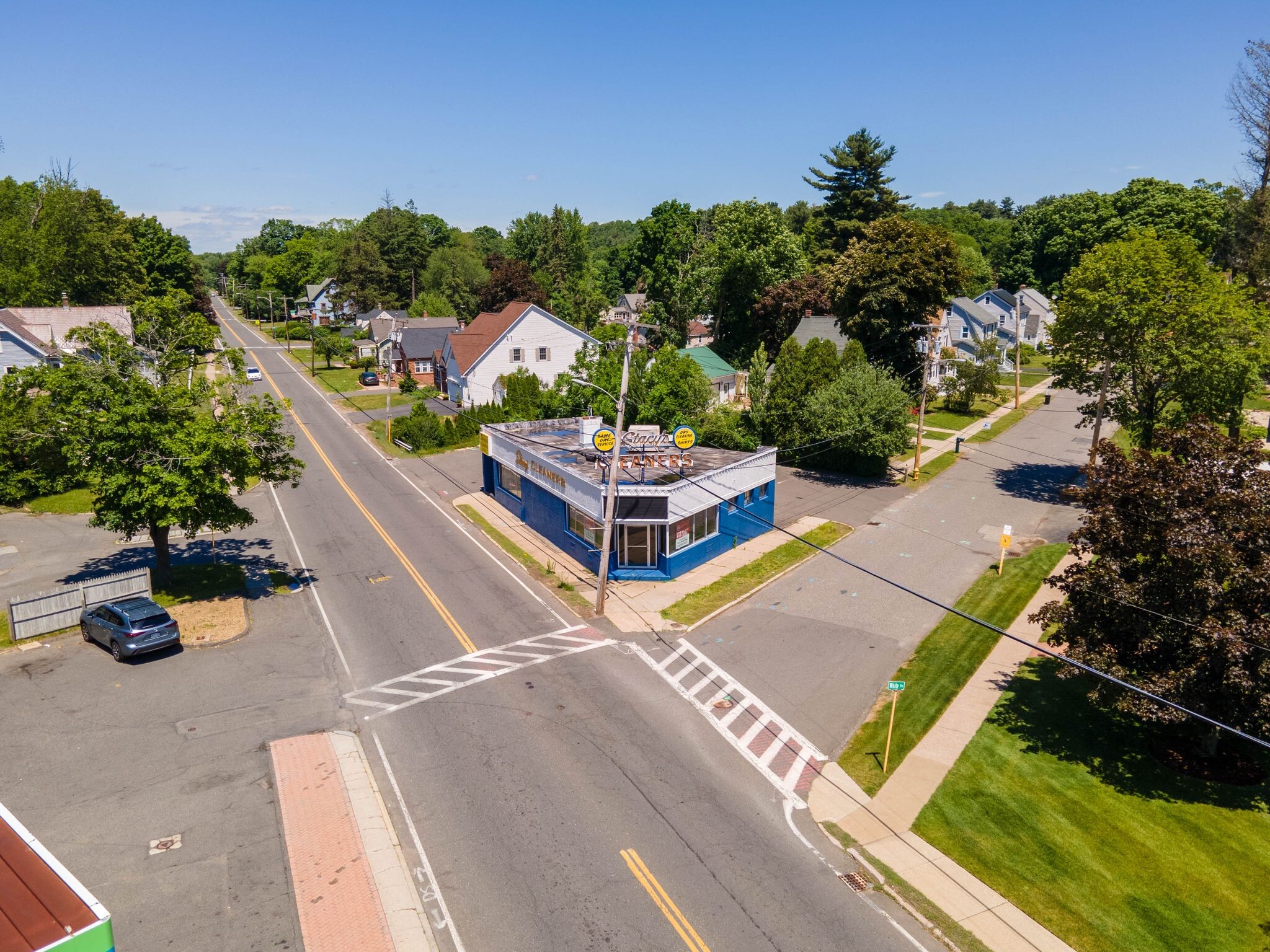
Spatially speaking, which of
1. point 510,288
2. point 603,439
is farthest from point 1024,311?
point 603,439

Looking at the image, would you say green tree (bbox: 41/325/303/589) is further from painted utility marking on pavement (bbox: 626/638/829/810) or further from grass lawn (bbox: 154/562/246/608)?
painted utility marking on pavement (bbox: 626/638/829/810)

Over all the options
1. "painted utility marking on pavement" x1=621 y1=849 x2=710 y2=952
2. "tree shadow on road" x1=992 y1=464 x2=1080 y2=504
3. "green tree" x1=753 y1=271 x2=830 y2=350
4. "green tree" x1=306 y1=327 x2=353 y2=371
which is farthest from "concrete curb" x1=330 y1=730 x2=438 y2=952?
"green tree" x1=306 y1=327 x2=353 y2=371

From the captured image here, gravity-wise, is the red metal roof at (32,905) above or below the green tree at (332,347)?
below

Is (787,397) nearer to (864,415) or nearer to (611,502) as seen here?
(864,415)

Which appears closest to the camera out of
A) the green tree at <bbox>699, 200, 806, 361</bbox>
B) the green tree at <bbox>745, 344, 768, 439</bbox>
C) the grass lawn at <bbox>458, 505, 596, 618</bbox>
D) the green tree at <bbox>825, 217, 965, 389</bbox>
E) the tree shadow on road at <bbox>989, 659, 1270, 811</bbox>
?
the tree shadow on road at <bbox>989, 659, 1270, 811</bbox>

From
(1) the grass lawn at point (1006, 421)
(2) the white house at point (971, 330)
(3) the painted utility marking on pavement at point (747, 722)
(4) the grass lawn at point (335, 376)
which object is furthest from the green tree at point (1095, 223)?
(4) the grass lawn at point (335, 376)

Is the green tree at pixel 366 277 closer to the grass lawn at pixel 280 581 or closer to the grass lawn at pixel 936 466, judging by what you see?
the grass lawn at pixel 936 466

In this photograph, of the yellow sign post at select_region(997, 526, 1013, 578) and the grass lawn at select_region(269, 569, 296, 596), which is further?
the yellow sign post at select_region(997, 526, 1013, 578)
